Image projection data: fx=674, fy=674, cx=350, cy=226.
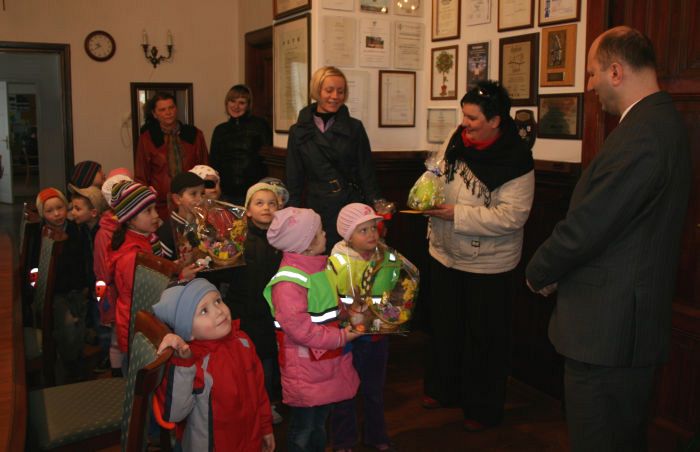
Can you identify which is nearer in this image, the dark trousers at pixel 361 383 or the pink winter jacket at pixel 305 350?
the pink winter jacket at pixel 305 350

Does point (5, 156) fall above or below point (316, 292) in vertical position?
above

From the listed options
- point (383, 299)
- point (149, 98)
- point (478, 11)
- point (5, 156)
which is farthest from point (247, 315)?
point (5, 156)

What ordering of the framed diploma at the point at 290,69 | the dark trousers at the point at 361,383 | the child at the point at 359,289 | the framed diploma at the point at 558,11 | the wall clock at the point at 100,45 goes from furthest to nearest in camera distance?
the wall clock at the point at 100,45
the framed diploma at the point at 290,69
the framed diploma at the point at 558,11
the dark trousers at the point at 361,383
the child at the point at 359,289

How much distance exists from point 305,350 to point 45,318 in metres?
1.22

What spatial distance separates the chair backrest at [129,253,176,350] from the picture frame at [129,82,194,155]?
4.30 m

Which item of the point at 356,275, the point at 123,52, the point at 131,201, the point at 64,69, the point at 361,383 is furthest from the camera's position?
the point at 123,52

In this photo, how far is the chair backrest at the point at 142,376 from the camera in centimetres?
152

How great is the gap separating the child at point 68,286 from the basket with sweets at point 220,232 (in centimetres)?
97

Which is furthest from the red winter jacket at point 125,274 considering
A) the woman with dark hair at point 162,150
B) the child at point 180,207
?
the woman with dark hair at point 162,150

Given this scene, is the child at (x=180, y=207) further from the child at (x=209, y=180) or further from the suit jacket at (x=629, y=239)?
the suit jacket at (x=629, y=239)

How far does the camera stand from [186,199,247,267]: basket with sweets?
109 inches

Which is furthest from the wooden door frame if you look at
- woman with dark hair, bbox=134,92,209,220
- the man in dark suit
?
the man in dark suit

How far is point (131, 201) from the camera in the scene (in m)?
2.96

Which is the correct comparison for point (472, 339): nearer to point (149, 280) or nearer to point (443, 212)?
point (443, 212)
